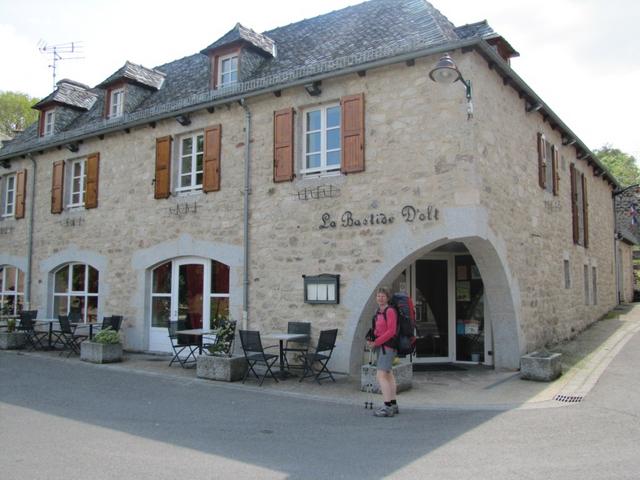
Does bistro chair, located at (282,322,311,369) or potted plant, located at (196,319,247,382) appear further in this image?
bistro chair, located at (282,322,311,369)

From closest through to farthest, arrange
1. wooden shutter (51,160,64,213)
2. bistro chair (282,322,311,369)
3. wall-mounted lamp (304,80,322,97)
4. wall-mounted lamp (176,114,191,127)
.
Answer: bistro chair (282,322,311,369), wall-mounted lamp (304,80,322,97), wall-mounted lamp (176,114,191,127), wooden shutter (51,160,64,213)

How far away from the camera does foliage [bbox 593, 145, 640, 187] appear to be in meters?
39.0

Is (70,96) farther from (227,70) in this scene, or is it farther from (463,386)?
(463,386)

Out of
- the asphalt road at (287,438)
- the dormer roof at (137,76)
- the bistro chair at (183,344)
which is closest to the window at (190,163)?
the bistro chair at (183,344)

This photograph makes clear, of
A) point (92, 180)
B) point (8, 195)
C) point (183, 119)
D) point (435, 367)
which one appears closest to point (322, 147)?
point (183, 119)

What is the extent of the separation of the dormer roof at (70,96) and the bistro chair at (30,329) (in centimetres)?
614

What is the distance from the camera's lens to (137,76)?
13906 mm

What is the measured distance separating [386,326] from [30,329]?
975 centimetres

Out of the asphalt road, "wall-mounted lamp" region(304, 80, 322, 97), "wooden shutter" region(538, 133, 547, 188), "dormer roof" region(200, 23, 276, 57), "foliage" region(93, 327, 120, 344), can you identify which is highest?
"dormer roof" region(200, 23, 276, 57)

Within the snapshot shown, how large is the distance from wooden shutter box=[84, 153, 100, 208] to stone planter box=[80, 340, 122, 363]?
3815mm

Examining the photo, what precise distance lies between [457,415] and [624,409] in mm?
2027

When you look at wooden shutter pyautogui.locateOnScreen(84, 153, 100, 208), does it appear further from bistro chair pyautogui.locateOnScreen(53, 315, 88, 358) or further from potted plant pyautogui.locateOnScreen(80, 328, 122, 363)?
potted plant pyautogui.locateOnScreen(80, 328, 122, 363)

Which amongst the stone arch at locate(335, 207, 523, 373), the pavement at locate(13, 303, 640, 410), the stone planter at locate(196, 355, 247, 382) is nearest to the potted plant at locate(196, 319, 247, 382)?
the stone planter at locate(196, 355, 247, 382)

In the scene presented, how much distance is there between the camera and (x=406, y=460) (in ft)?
15.8
